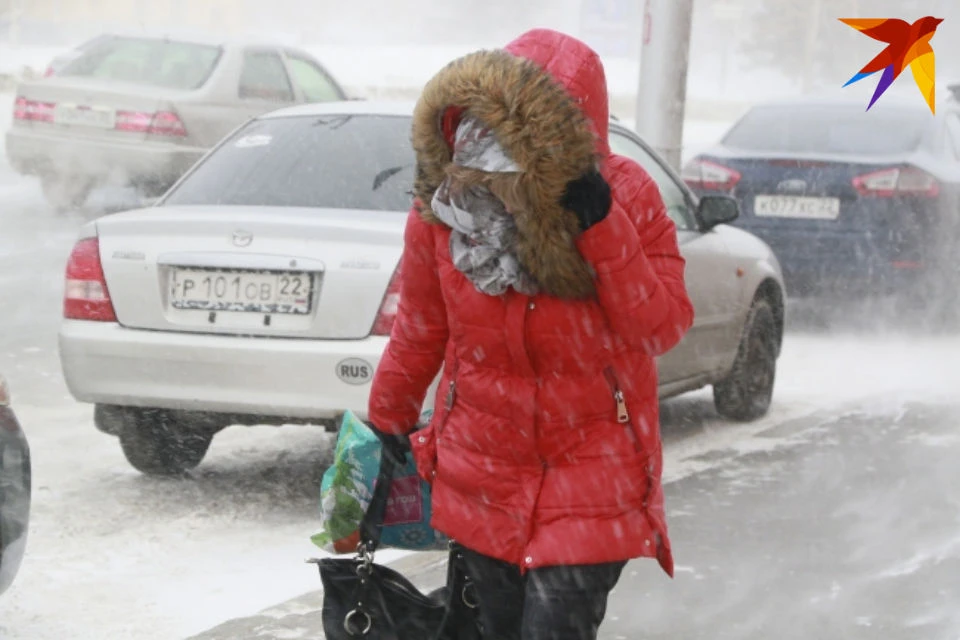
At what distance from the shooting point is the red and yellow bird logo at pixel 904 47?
2605 mm

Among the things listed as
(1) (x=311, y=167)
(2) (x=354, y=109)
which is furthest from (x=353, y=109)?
(1) (x=311, y=167)

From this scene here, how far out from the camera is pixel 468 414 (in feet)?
10.3

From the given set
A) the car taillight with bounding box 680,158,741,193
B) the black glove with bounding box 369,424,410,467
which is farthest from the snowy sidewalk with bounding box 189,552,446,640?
the car taillight with bounding box 680,158,741,193

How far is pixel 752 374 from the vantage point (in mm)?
8055

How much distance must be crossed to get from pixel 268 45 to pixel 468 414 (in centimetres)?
Result: 1270

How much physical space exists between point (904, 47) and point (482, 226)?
0.81m

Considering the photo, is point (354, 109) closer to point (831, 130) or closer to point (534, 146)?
point (534, 146)

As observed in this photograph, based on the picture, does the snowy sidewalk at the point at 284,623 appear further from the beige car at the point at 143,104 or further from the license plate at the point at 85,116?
the license plate at the point at 85,116

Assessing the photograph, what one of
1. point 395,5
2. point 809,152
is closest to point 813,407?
point 809,152

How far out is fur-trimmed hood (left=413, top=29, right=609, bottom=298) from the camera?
288 centimetres

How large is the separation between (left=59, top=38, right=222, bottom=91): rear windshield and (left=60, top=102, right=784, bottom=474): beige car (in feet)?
27.7

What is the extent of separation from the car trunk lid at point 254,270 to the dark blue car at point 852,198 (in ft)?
18.8

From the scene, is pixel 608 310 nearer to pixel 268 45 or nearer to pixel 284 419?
pixel 284 419

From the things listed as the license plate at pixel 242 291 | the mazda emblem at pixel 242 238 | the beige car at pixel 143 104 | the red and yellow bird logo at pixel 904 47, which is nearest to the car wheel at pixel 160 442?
the license plate at pixel 242 291
